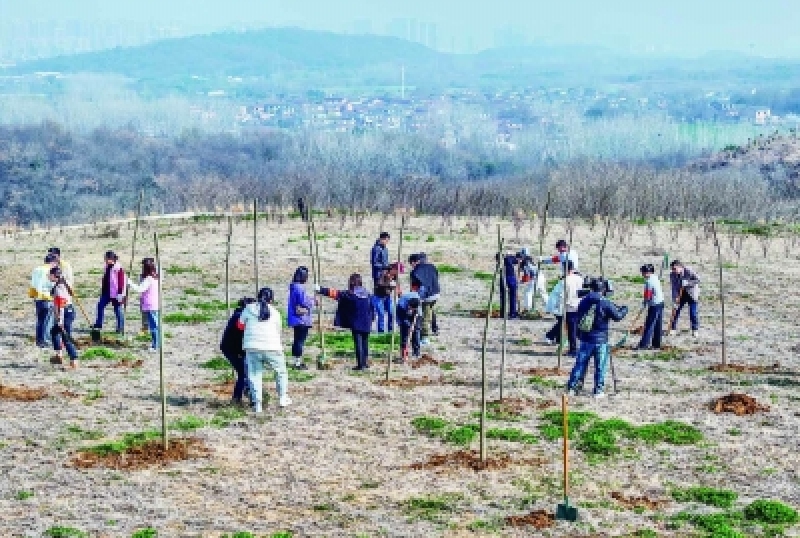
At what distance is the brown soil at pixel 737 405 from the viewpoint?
20.1 meters

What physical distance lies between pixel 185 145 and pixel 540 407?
6742 inches

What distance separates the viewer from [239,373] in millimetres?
19609

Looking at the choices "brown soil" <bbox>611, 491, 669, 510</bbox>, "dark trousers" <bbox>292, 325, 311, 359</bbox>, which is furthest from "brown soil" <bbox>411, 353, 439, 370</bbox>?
"brown soil" <bbox>611, 491, 669, 510</bbox>

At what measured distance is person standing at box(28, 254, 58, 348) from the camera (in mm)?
22944

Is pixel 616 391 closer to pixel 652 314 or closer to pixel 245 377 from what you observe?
pixel 652 314

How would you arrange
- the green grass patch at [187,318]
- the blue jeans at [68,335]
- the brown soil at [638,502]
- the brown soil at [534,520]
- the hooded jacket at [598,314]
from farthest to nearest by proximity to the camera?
the green grass patch at [187,318], the blue jeans at [68,335], the hooded jacket at [598,314], the brown soil at [638,502], the brown soil at [534,520]

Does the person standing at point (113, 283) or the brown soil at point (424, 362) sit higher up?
the person standing at point (113, 283)

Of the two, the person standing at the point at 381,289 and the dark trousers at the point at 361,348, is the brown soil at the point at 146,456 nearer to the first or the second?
the dark trousers at the point at 361,348

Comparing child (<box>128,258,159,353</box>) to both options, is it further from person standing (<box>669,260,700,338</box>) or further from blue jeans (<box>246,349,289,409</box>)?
person standing (<box>669,260,700,338</box>)

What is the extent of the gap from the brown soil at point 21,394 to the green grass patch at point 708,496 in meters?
10.6

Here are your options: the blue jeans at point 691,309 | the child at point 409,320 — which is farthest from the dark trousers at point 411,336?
the blue jeans at point 691,309

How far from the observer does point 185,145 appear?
7347 inches

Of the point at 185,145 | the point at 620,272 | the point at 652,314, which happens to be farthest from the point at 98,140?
the point at 652,314

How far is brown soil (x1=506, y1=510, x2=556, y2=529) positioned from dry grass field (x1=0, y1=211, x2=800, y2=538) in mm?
36
